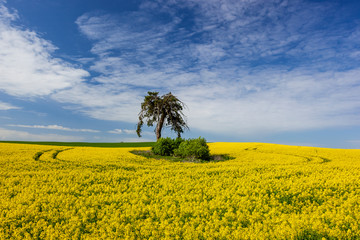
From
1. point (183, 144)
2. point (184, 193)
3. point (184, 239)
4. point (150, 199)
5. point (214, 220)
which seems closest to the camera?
point (184, 239)

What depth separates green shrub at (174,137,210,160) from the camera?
23.2 metres

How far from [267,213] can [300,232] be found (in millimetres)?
1753

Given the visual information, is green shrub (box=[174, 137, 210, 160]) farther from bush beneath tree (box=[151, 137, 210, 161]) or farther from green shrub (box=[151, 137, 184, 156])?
green shrub (box=[151, 137, 184, 156])

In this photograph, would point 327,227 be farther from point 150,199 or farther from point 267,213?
point 150,199

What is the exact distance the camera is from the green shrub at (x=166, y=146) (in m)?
26.8

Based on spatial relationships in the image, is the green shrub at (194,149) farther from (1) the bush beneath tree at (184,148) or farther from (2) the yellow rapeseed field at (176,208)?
(2) the yellow rapeseed field at (176,208)

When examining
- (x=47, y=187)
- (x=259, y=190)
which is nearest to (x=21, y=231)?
(x=47, y=187)

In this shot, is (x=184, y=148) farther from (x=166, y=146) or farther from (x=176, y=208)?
(x=176, y=208)

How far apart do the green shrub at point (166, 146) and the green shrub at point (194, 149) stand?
1.74 m

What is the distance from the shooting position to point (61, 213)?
7898 mm

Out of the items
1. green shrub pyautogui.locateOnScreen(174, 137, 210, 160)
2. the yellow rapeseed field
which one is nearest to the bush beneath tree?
green shrub pyautogui.locateOnScreen(174, 137, 210, 160)

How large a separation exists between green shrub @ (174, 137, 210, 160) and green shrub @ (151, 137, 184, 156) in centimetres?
174

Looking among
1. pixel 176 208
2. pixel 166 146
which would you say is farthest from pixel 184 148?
pixel 176 208

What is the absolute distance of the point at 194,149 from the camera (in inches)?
920
